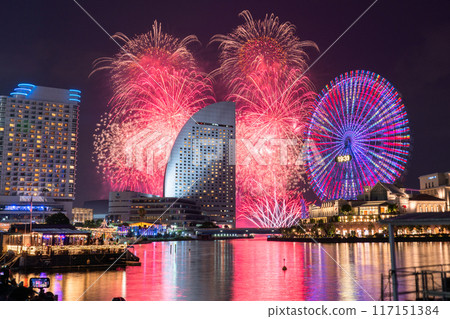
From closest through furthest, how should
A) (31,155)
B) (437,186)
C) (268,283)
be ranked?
(268,283)
(437,186)
(31,155)

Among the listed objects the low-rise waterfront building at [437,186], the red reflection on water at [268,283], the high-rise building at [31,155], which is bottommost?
the red reflection on water at [268,283]

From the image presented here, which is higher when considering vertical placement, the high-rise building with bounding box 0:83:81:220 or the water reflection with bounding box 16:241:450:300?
the high-rise building with bounding box 0:83:81:220

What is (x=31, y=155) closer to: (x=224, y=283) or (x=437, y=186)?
(x=437, y=186)

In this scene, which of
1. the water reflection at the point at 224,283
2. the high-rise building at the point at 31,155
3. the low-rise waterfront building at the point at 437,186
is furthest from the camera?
the high-rise building at the point at 31,155

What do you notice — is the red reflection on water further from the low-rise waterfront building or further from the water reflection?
the low-rise waterfront building

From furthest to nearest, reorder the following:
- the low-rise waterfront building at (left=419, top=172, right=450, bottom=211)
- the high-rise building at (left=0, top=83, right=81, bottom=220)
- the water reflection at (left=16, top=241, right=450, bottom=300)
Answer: the high-rise building at (left=0, top=83, right=81, bottom=220) < the low-rise waterfront building at (left=419, top=172, right=450, bottom=211) < the water reflection at (left=16, top=241, right=450, bottom=300)

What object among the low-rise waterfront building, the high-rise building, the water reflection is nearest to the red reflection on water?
the water reflection

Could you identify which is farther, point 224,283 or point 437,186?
point 437,186

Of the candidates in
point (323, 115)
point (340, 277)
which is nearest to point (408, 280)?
point (340, 277)

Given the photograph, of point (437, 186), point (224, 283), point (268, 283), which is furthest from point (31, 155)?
point (268, 283)

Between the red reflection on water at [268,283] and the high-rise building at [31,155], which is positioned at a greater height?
the high-rise building at [31,155]

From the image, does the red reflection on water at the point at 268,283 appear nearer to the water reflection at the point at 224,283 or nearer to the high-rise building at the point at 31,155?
the water reflection at the point at 224,283

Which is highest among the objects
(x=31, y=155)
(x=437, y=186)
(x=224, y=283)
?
(x=31, y=155)

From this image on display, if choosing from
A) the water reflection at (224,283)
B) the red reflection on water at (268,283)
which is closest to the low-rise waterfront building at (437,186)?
the water reflection at (224,283)
